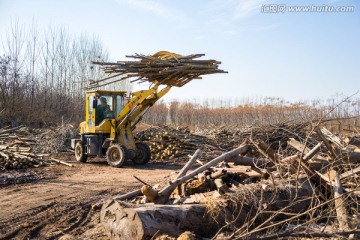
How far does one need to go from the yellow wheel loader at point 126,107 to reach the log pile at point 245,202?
5.38 m

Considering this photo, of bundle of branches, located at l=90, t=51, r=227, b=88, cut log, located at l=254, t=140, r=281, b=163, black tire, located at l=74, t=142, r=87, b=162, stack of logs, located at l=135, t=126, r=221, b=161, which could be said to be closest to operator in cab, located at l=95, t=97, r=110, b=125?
black tire, located at l=74, t=142, r=87, b=162

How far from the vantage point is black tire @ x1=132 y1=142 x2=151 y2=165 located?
1373cm

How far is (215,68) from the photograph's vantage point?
37.5 ft

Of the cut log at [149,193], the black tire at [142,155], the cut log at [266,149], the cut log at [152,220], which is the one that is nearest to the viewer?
the cut log at [152,220]

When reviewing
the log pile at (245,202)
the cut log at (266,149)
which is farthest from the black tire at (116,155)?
the cut log at (266,149)

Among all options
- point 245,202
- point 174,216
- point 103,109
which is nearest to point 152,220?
point 174,216

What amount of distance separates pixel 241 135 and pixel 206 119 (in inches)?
649

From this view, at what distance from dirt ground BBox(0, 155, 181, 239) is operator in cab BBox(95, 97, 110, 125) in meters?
1.62

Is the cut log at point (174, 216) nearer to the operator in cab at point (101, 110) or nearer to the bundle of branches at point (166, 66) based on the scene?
the bundle of branches at point (166, 66)

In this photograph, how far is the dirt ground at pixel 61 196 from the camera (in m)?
6.03

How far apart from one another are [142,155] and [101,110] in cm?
210

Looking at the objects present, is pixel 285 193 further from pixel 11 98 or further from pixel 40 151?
pixel 11 98

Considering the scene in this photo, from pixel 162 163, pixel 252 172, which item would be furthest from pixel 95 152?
pixel 252 172

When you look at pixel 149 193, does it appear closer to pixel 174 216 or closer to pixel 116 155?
pixel 174 216
